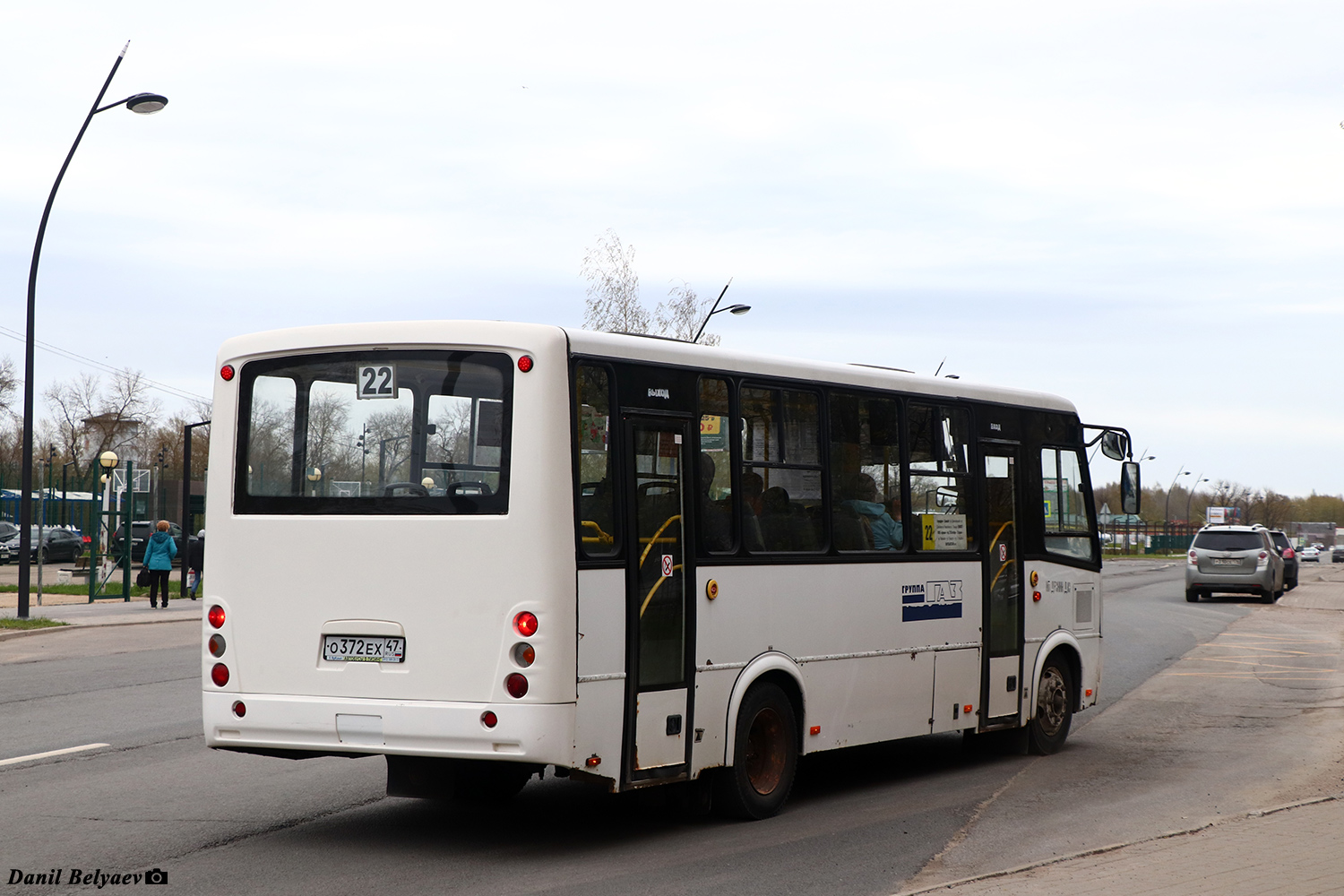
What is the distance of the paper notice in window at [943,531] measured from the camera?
34.0 feet

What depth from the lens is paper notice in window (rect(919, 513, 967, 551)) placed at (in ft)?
34.0

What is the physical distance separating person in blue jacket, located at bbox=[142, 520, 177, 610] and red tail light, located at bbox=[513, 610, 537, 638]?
75.4 feet

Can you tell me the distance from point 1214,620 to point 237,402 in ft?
82.9

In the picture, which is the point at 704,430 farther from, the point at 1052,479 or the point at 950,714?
the point at 1052,479

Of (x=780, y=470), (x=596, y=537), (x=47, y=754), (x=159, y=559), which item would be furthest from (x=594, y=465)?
(x=159, y=559)

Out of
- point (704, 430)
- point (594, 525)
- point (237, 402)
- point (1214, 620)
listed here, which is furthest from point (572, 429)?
point (1214, 620)

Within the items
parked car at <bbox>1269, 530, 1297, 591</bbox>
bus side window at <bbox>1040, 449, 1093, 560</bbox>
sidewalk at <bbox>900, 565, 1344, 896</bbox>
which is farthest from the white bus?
parked car at <bbox>1269, 530, 1297, 591</bbox>

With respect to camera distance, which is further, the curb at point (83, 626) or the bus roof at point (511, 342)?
the curb at point (83, 626)

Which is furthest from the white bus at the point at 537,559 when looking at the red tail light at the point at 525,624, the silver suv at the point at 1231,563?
the silver suv at the point at 1231,563

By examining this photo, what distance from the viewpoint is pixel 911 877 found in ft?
23.6

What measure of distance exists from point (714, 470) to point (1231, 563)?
3023cm

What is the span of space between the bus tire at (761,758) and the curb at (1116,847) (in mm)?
1804

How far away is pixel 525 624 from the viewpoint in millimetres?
7277

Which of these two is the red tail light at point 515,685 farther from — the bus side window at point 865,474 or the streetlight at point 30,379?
the streetlight at point 30,379
